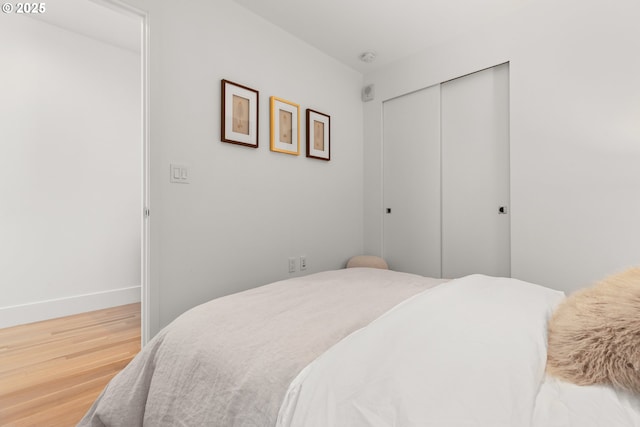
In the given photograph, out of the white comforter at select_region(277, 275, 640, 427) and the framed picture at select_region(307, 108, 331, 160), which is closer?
the white comforter at select_region(277, 275, 640, 427)

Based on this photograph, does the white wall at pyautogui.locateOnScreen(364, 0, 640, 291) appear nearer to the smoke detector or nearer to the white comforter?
the smoke detector

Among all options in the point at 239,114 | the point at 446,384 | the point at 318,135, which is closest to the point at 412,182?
the point at 318,135

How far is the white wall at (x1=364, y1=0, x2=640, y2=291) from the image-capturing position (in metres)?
1.74

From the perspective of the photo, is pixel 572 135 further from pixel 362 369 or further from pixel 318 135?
pixel 362 369

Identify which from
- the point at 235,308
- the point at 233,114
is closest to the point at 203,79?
the point at 233,114

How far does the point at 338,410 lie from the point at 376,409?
0.08 meters

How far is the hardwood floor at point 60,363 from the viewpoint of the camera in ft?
4.81

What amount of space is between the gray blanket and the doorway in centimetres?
153

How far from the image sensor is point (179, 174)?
1832mm

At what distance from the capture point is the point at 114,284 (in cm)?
314

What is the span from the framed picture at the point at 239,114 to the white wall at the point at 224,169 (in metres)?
0.05

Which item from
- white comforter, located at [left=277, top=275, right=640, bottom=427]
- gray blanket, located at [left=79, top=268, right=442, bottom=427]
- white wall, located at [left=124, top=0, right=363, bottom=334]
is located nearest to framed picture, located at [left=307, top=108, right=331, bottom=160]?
white wall, located at [left=124, top=0, right=363, bottom=334]

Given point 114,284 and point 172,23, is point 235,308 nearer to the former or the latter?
point 172,23

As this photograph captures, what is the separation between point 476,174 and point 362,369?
218 centimetres
